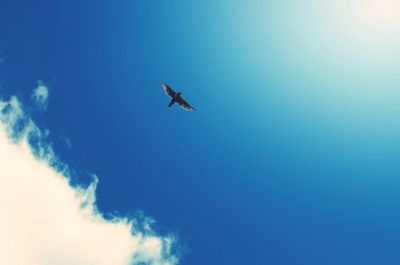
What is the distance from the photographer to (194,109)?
58.9 meters

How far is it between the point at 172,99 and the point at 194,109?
9.89 ft

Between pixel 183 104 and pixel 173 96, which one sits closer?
pixel 173 96

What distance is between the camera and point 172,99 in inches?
2270
